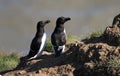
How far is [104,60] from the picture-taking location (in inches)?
557

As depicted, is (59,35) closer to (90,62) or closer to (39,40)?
(39,40)

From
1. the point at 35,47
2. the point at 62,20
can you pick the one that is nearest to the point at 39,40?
the point at 35,47

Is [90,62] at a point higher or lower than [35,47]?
higher

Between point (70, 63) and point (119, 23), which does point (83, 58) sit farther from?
point (119, 23)

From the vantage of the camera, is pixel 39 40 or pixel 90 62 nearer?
pixel 90 62

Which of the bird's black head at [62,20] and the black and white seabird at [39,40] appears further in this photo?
the black and white seabird at [39,40]

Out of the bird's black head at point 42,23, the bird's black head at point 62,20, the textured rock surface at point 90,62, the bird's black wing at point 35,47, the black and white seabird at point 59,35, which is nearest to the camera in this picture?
the textured rock surface at point 90,62

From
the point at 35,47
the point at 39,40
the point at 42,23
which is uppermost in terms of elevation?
the point at 42,23

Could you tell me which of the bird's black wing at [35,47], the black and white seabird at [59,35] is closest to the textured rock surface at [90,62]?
the black and white seabird at [59,35]

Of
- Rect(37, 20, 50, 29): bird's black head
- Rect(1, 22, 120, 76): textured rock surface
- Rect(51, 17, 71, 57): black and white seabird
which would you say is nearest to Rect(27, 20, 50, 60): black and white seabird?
Rect(37, 20, 50, 29): bird's black head

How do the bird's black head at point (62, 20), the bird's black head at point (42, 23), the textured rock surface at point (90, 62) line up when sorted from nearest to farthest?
1. the textured rock surface at point (90, 62)
2. the bird's black head at point (62, 20)
3. the bird's black head at point (42, 23)

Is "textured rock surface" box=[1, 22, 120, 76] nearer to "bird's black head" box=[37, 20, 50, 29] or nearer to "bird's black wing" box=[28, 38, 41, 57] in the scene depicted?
"bird's black wing" box=[28, 38, 41, 57]

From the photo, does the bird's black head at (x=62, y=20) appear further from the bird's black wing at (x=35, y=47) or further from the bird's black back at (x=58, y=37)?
the bird's black wing at (x=35, y=47)

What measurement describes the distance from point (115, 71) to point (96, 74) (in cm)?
53
